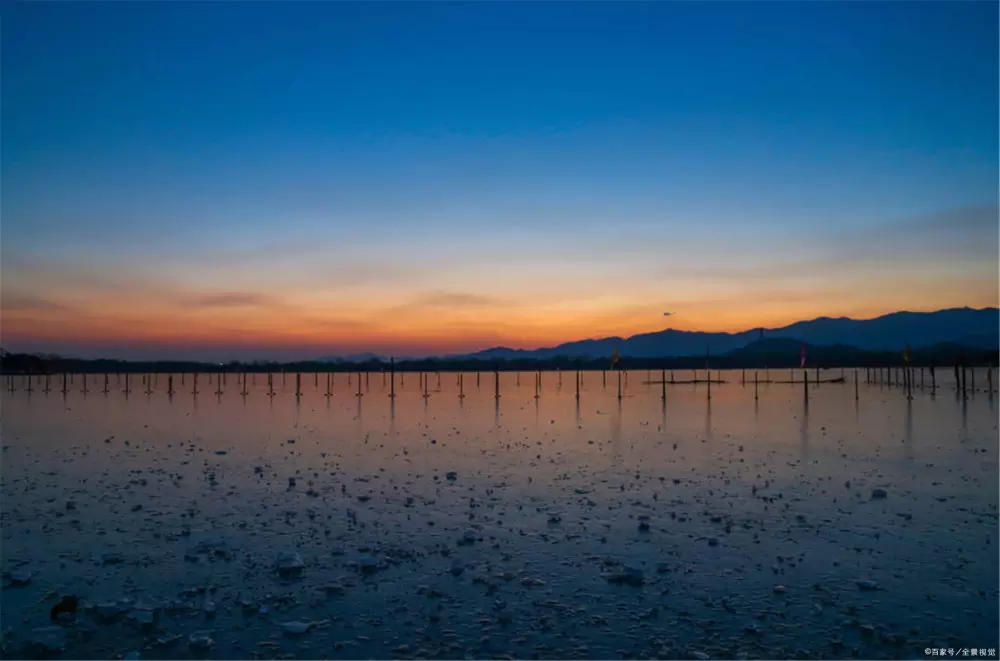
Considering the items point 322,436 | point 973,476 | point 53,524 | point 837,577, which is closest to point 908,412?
point 973,476

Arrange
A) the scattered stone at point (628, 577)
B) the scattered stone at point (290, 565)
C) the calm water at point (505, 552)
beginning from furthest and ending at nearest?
the scattered stone at point (290, 565), the scattered stone at point (628, 577), the calm water at point (505, 552)

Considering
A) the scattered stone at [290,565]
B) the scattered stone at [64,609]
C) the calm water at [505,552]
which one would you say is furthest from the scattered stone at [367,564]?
the scattered stone at [64,609]

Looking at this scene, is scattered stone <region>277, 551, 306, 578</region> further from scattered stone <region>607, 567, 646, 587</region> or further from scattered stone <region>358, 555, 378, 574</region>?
scattered stone <region>607, 567, 646, 587</region>

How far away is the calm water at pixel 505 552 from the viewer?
962 cm

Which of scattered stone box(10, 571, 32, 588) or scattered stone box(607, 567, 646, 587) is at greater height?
scattered stone box(10, 571, 32, 588)

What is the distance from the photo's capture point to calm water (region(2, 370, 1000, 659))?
9625 millimetres

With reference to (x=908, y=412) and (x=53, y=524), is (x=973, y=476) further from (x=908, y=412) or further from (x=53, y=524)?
(x=908, y=412)

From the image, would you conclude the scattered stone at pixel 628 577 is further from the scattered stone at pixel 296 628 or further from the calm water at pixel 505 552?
the scattered stone at pixel 296 628

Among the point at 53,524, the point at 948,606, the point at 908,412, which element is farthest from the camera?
the point at 908,412

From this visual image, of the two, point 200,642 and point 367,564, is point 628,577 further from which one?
point 200,642

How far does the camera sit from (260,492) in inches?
799

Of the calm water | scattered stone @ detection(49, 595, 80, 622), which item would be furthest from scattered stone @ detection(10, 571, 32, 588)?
scattered stone @ detection(49, 595, 80, 622)

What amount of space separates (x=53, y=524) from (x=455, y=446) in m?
18.1

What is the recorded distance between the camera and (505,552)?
13555 mm
